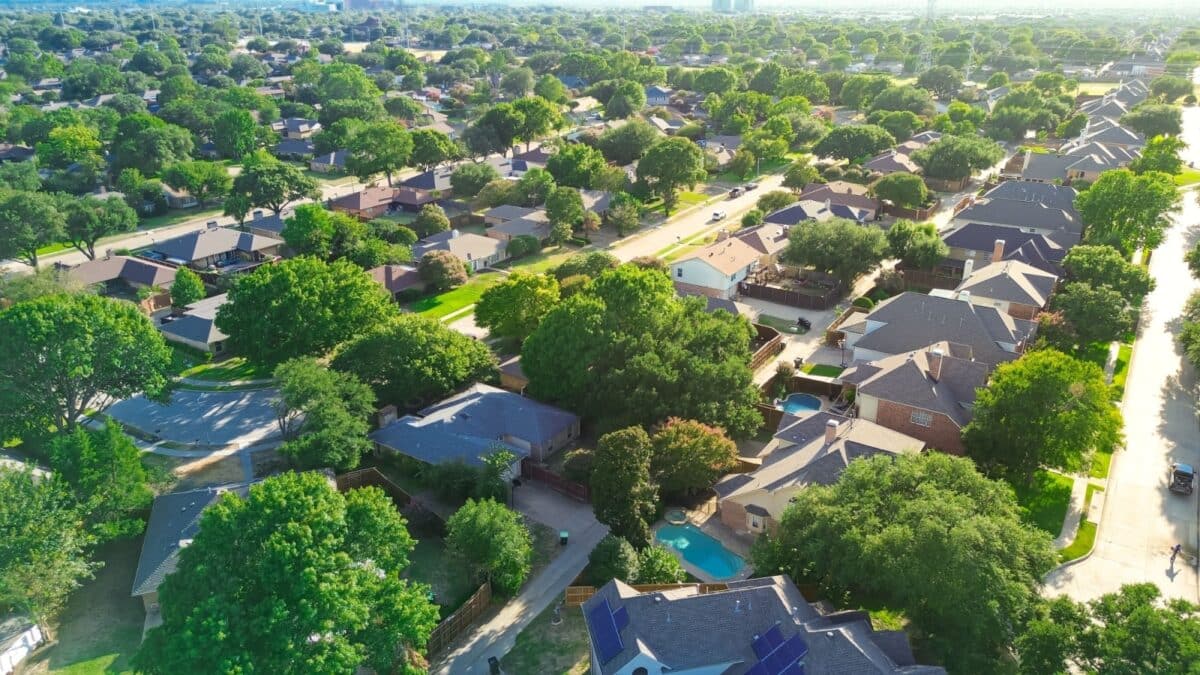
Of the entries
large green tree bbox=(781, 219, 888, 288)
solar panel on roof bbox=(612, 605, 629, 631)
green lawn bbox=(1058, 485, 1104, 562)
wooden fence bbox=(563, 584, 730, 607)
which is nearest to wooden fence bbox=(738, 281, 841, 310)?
large green tree bbox=(781, 219, 888, 288)

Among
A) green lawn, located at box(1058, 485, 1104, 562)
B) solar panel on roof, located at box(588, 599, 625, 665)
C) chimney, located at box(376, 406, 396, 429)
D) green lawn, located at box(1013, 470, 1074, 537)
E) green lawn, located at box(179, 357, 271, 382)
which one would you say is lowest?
green lawn, located at box(179, 357, 271, 382)

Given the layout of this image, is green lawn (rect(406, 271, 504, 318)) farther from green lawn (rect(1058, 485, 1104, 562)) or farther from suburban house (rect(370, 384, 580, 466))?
green lawn (rect(1058, 485, 1104, 562))

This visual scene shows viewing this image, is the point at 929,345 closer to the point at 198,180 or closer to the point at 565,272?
the point at 565,272

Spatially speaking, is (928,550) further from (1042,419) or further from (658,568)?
(1042,419)

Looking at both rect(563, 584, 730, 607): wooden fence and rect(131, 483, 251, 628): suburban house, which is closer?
rect(563, 584, 730, 607): wooden fence

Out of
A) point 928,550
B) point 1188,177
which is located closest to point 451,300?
point 928,550

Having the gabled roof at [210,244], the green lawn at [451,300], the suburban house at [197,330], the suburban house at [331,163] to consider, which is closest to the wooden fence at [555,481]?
the green lawn at [451,300]

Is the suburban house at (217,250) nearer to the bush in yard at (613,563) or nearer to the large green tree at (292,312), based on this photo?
the large green tree at (292,312)
